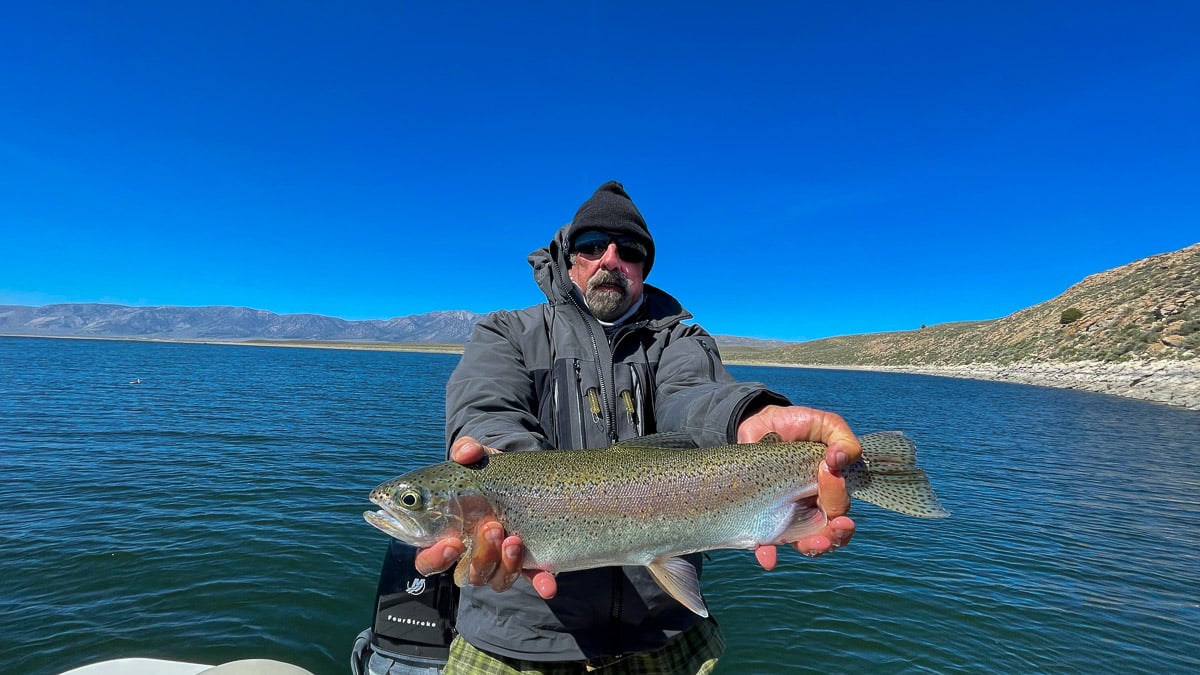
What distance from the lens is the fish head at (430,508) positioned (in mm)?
3328

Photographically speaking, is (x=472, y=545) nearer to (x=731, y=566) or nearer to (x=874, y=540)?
(x=731, y=566)

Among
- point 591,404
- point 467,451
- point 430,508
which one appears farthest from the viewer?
point 591,404

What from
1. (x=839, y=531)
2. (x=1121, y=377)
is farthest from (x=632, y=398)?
(x=1121, y=377)

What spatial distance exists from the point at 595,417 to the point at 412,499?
3.99 ft

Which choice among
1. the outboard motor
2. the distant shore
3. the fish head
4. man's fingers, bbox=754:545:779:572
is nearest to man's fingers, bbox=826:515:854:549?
man's fingers, bbox=754:545:779:572

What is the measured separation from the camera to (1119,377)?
49.6m

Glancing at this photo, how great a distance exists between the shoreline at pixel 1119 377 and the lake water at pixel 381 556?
85.1 feet

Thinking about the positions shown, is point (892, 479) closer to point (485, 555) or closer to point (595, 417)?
point (595, 417)

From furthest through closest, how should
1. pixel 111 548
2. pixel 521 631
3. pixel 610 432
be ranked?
pixel 111 548, pixel 610 432, pixel 521 631

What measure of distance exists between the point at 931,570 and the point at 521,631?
10.6 m

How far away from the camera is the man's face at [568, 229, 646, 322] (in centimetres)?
406

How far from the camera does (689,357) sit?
3.84 m

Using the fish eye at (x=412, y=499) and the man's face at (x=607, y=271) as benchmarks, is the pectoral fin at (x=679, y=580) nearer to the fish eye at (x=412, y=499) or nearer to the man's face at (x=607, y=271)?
the fish eye at (x=412, y=499)

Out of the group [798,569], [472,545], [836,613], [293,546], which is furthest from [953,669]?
[293,546]
